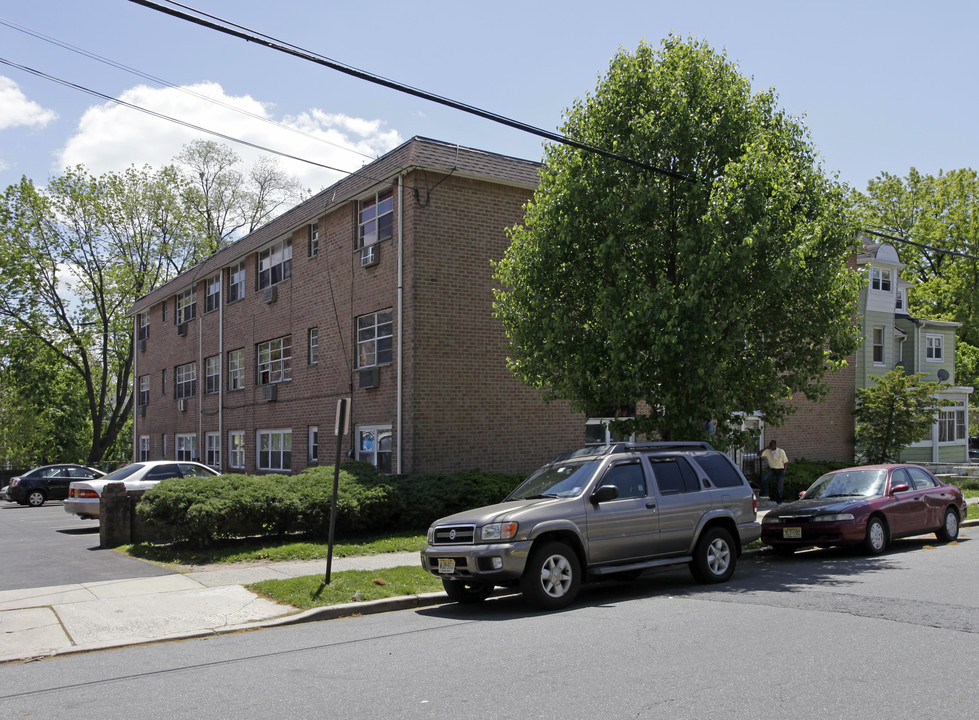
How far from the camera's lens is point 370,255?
20391 mm

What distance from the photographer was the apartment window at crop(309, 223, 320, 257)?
23.6 meters

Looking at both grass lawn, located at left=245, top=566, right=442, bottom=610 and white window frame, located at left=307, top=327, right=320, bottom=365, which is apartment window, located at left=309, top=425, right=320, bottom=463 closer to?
white window frame, located at left=307, top=327, right=320, bottom=365

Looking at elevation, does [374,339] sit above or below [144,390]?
above

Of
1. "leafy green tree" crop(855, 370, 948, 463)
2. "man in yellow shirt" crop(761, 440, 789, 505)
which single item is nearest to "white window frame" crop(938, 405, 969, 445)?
"leafy green tree" crop(855, 370, 948, 463)

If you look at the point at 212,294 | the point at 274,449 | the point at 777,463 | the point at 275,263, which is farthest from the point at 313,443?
the point at 777,463

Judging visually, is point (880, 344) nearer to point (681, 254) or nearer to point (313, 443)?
point (313, 443)

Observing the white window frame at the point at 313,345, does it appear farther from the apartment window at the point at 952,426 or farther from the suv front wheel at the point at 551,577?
the apartment window at the point at 952,426

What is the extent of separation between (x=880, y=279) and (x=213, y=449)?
89.2 ft

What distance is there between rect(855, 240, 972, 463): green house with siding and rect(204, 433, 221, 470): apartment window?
23.1m

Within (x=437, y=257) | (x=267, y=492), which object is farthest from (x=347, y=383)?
(x=267, y=492)

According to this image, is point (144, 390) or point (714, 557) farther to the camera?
point (144, 390)

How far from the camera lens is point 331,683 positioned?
6.44 meters

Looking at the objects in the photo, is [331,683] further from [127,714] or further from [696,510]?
[696,510]

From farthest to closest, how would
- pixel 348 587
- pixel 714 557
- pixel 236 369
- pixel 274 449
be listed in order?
pixel 236 369 → pixel 274 449 → pixel 714 557 → pixel 348 587
